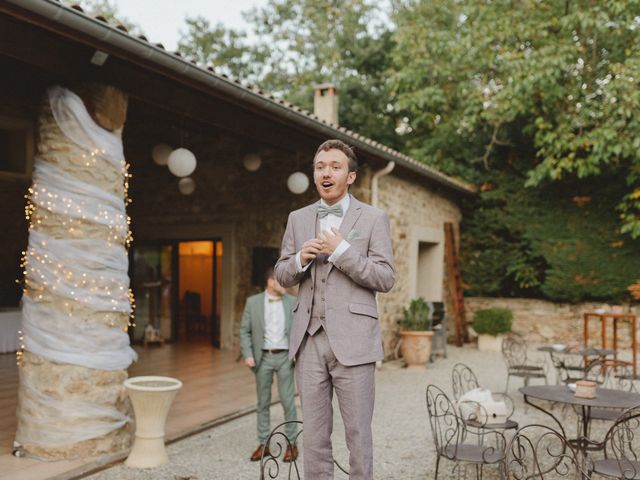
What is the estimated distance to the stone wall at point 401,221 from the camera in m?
8.98

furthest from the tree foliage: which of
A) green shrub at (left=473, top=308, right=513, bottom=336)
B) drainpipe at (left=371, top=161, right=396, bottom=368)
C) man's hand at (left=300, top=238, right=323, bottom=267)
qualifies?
man's hand at (left=300, top=238, right=323, bottom=267)

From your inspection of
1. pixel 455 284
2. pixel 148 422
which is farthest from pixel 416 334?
pixel 148 422

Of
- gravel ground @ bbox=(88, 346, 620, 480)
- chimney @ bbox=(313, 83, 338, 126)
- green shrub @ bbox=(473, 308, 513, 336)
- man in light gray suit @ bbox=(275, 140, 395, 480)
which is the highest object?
chimney @ bbox=(313, 83, 338, 126)

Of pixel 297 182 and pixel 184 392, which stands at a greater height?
pixel 297 182

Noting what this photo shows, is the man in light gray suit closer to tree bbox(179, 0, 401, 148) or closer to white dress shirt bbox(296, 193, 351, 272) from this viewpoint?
white dress shirt bbox(296, 193, 351, 272)

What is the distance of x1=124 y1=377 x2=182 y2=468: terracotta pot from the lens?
4090mm

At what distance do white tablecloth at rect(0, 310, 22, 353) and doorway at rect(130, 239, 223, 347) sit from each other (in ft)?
6.17

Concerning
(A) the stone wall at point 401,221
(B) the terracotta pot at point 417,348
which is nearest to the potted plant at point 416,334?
(B) the terracotta pot at point 417,348

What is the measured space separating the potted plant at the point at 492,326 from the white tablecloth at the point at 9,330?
783cm

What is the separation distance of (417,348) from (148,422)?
205 inches

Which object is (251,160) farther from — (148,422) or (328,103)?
(148,422)

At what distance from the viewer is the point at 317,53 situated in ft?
56.7

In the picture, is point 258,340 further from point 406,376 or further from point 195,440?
point 406,376

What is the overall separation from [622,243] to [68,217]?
9.68 meters
